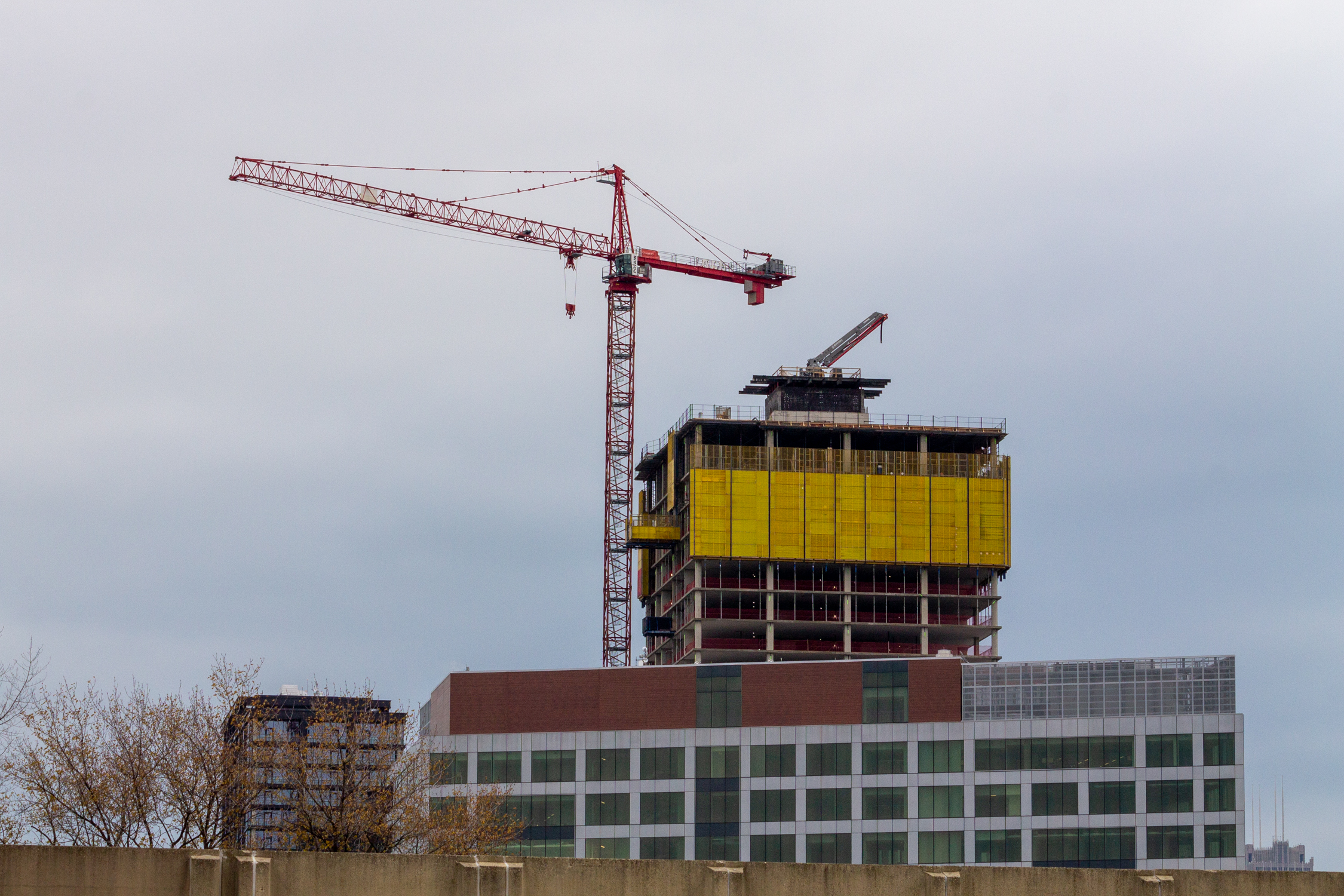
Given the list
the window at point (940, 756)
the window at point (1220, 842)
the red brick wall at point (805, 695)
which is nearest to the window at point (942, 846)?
the window at point (940, 756)

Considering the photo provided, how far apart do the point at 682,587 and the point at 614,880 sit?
157m

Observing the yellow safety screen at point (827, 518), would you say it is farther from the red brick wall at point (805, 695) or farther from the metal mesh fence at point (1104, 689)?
the metal mesh fence at point (1104, 689)

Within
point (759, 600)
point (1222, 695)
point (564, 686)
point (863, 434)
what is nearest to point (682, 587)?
point (759, 600)

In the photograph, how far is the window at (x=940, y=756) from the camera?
136 meters

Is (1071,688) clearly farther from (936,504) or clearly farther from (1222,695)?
(936,504)

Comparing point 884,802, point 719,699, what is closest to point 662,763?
point 719,699

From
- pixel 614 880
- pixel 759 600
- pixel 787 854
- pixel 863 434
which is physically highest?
pixel 863 434

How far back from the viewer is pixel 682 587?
650 feet

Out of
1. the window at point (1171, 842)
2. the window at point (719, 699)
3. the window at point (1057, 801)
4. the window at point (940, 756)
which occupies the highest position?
the window at point (719, 699)

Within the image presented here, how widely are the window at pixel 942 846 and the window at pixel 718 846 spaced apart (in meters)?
12.9

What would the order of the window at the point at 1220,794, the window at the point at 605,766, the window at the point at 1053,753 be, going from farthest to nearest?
the window at the point at 605,766, the window at the point at 1053,753, the window at the point at 1220,794

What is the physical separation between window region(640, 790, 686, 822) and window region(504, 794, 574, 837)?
5172mm

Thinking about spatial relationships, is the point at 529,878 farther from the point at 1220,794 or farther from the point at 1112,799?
the point at 1220,794

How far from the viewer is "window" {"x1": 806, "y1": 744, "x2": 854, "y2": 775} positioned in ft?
449
